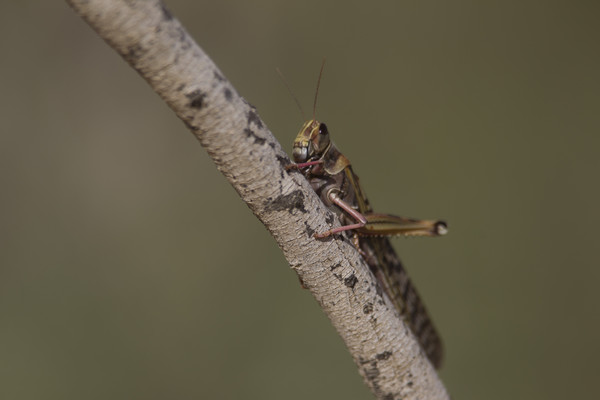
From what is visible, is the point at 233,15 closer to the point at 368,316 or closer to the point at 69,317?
the point at 69,317

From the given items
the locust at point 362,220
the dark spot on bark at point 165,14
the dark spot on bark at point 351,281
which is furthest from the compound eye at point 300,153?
the dark spot on bark at point 165,14

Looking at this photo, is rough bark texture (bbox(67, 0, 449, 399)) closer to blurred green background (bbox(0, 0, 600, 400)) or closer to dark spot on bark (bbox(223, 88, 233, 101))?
dark spot on bark (bbox(223, 88, 233, 101))

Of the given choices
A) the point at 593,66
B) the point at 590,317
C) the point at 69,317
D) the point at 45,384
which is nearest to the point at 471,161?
the point at 593,66

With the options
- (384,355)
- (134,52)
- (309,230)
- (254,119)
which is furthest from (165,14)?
(384,355)

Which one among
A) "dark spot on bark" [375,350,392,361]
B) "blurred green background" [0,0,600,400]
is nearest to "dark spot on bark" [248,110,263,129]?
"dark spot on bark" [375,350,392,361]

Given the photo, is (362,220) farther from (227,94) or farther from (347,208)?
(227,94)
